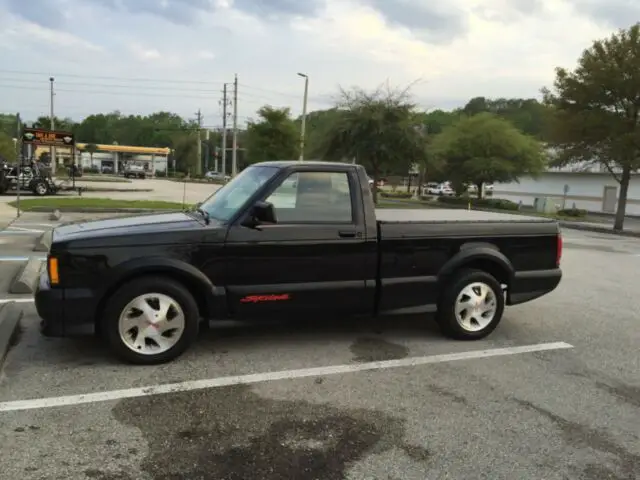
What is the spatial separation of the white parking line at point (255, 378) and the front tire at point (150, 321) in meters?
0.45

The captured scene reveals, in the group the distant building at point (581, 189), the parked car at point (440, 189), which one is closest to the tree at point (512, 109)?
the parked car at point (440, 189)

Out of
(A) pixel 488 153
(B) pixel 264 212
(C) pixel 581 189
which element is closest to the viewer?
(B) pixel 264 212

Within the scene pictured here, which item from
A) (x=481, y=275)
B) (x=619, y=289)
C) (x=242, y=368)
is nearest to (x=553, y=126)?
(x=619, y=289)

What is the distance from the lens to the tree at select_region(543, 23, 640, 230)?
972 inches

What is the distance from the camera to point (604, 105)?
25.9 m

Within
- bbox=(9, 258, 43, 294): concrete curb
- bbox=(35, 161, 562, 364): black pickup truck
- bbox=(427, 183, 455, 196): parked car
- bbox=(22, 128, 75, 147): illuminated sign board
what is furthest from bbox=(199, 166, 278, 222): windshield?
bbox=(427, 183, 455, 196): parked car

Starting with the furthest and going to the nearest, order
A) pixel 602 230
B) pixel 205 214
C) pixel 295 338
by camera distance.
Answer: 1. pixel 602 230
2. pixel 295 338
3. pixel 205 214

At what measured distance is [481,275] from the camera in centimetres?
586

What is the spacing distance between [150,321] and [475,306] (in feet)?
10.2

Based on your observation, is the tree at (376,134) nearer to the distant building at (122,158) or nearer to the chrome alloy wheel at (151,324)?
the chrome alloy wheel at (151,324)

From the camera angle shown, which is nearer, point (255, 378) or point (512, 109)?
point (255, 378)

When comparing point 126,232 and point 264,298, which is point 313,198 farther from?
point 126,232

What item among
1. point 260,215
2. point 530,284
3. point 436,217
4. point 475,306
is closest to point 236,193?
point 260,215

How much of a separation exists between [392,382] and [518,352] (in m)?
1.60
